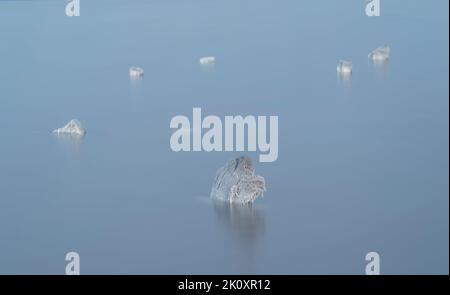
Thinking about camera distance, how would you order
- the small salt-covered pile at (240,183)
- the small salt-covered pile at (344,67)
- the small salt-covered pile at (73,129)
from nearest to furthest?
the small salt-covered pile at (240,183) → the small salt-covered pile at (73,129) → the small salt-covered pile at (344,67)

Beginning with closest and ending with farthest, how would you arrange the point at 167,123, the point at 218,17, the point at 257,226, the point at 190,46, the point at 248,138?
1. the point at 257,226
2. the point at 248,138
3. the point at 167,123
4. the point at 190,46
5. the point at 218,17

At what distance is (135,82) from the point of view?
6422 millimetres

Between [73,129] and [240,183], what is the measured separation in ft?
4.81

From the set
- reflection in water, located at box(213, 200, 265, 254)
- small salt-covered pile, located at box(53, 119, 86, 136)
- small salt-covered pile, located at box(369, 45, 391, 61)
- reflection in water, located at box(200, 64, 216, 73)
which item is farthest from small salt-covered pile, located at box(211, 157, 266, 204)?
small salt-covered pile, located at box(369, 45, 391, 61)

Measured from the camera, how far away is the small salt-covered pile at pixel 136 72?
6520 mm

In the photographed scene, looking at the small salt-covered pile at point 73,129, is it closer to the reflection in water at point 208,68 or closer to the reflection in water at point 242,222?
the reflection in water at point 208,68

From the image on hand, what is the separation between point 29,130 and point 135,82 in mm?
986

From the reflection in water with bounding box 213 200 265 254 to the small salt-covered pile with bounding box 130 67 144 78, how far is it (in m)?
2.12

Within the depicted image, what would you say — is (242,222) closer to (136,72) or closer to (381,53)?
(136,72)

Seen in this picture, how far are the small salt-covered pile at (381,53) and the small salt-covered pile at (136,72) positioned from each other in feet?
5.27

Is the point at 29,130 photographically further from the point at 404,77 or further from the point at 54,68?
the point at 404,77

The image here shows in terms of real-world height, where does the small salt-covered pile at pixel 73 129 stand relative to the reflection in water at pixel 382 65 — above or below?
below

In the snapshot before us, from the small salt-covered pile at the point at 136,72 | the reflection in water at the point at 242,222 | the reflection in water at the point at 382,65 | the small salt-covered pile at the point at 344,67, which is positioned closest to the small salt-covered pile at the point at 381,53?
the reflection in water at the point at 382,65

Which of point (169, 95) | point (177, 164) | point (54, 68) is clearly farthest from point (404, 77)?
point (54, 68)
